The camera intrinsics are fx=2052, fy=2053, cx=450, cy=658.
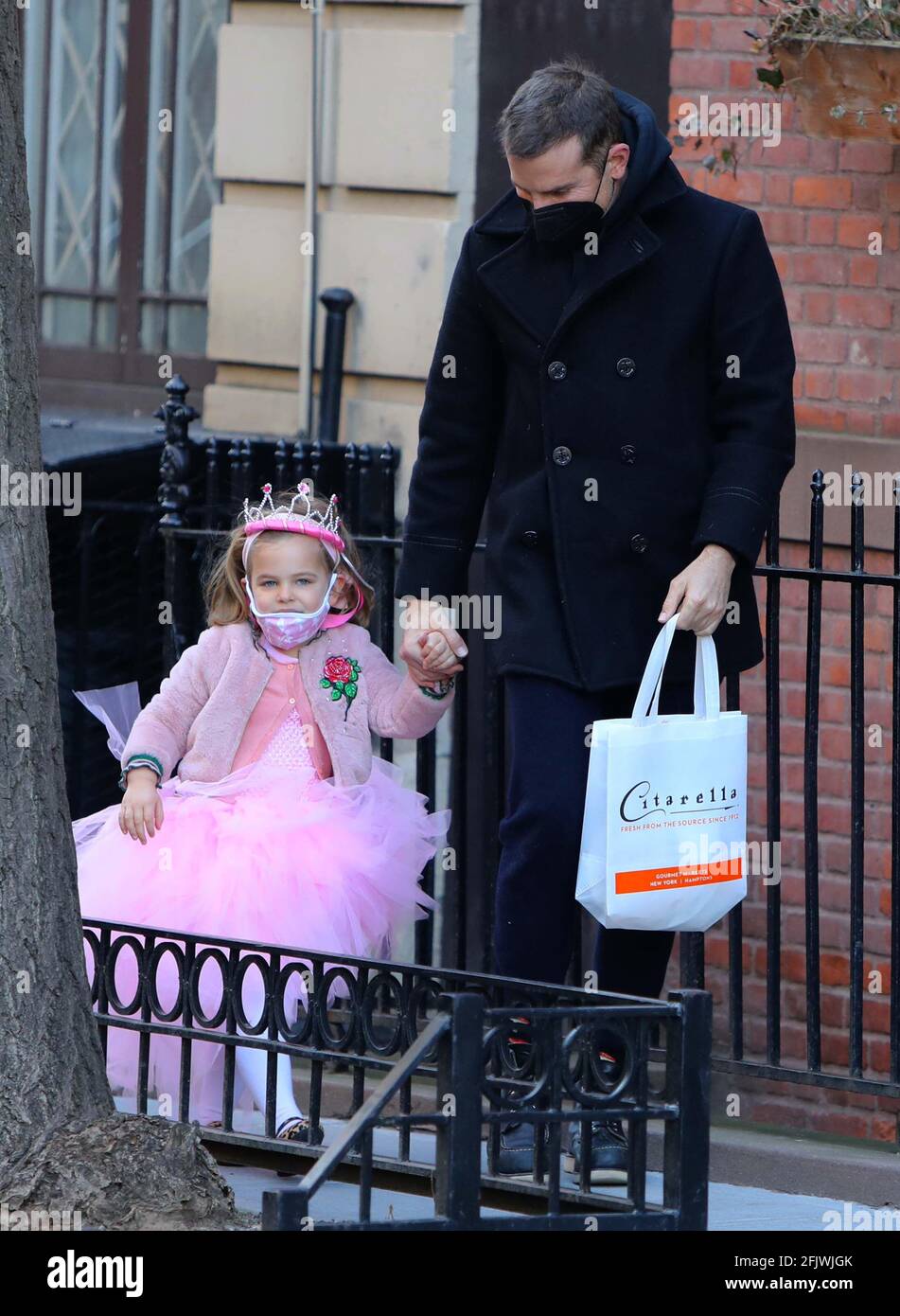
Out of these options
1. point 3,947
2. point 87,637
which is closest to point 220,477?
point 87,637

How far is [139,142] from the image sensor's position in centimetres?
715

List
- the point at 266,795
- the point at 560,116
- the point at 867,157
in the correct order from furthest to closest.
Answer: the point at 867,157, the point at 266,795, the point at 560,116

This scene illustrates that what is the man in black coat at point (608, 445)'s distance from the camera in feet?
12.6

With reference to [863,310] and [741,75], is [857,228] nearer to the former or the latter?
[863,310]

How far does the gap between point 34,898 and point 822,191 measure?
3.13m

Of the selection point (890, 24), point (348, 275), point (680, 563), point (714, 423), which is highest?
point (890, 24)

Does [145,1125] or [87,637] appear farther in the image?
[87,637]

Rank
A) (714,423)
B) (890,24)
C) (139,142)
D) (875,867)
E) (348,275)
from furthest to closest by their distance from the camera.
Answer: (139,142)
(348,275)
(875,867)
(890,24)
(714,423)

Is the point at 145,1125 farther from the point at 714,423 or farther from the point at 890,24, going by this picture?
the point at 890,24

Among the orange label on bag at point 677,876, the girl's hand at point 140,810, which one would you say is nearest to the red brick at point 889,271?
the orange label on bag at point 677,876

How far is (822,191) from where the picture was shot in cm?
552

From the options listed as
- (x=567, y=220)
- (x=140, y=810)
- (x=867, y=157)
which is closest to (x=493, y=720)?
(x=140, y=810)

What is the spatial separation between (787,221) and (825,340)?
347 mm

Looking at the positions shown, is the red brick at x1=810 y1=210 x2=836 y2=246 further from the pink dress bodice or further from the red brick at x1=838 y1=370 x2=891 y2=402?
the pink dress bodice
